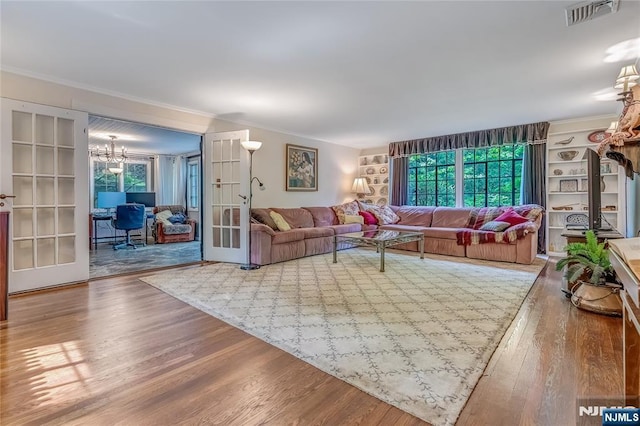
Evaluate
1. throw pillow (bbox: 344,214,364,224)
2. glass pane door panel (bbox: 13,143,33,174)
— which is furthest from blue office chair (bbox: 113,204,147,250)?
throw pillow (bbox: 344,214,364,224)

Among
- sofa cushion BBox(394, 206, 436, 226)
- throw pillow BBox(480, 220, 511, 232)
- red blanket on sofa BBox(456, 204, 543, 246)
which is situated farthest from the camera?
sofa cushion BBox(394, 206, 436, 226)

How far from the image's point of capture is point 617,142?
6.93ft

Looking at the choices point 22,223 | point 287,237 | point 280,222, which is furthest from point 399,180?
point 22,223

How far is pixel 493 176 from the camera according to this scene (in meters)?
6.05

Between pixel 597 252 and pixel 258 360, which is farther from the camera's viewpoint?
pixel 597 252

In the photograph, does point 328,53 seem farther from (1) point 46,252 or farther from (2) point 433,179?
(2) point 433,179

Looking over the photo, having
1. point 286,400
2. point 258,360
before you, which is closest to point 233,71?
point 258,360

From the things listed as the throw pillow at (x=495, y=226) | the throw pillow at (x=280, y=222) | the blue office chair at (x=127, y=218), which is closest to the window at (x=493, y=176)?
the throw pillow at (x=495, y=226)

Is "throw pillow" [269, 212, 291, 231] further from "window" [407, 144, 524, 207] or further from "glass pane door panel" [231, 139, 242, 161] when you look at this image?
"window" [407, 144, 524, 207]

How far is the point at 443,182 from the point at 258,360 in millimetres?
5880

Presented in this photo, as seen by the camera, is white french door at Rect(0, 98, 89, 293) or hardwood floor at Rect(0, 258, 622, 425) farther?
white french door at Rect(0, 98, 89, 293)

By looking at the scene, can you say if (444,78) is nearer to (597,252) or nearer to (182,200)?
(597,252)

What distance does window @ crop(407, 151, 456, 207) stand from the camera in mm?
6547

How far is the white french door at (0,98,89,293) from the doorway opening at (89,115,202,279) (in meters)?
0.78
